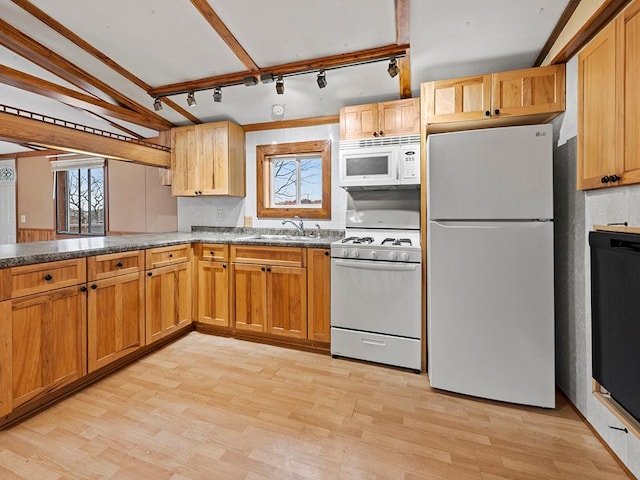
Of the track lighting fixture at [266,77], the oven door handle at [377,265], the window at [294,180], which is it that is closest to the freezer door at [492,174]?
the oven door handle at [377,265]

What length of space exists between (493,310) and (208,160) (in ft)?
9.91

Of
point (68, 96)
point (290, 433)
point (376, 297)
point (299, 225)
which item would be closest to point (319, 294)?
point (376, 297)

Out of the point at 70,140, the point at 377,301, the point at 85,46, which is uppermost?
the point at 85,46

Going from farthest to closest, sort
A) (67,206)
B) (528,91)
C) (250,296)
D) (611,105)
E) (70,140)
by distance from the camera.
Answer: (67,206) → (250,296) → (70,140) → (528,91) → (611,105)

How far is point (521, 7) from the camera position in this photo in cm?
176

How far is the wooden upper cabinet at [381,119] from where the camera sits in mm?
2557

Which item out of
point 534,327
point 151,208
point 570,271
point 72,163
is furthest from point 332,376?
point 72,163

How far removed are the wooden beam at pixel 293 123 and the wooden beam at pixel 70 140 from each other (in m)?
1.07

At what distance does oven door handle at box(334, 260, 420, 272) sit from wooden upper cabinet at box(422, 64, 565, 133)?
3.61ft

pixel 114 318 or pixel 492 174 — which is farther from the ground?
pixel 492 174

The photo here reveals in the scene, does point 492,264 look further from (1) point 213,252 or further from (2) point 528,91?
(1) point 213,252

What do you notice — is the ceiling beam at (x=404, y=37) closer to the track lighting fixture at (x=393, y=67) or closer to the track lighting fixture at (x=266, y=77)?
the track lighting fixture at (x=393, y=67)

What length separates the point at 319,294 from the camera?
2.64 m

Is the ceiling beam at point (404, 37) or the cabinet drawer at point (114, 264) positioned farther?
the cabinet drawer at point (114, 264)
